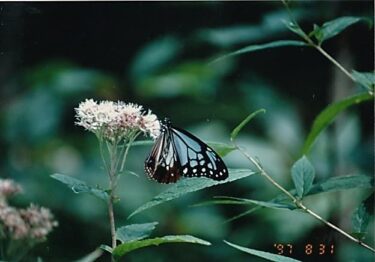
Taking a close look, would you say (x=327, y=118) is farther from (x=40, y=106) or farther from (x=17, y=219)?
(x=40, y=106)

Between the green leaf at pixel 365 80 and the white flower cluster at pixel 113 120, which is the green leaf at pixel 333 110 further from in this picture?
the white flower cluster at pixel 113 120

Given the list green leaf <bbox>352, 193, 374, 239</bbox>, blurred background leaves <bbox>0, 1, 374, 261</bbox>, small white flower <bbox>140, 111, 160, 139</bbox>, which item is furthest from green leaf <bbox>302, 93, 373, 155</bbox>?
blurred background leaves <bbox>0, 1, 374, 261</bbox>

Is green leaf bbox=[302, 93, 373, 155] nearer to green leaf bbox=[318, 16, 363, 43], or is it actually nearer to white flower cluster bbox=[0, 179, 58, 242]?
green leaf bbox=[318, 16, 363, 43]

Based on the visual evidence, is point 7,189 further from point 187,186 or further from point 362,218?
point 362,218

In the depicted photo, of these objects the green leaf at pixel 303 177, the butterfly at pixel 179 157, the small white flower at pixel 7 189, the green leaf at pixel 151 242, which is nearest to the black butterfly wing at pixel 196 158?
the butterfly at pixel 179 157

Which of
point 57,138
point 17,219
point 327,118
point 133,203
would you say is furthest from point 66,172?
point 327,118

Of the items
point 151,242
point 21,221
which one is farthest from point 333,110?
point 21,221
